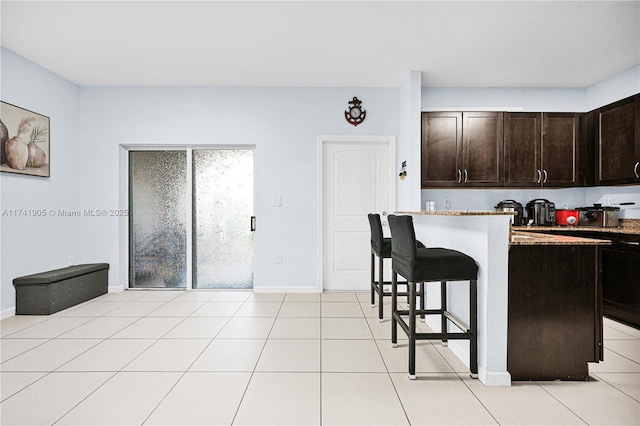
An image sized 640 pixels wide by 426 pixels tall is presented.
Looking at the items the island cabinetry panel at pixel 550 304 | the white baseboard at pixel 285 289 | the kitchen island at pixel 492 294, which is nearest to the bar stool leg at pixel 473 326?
the kitchen island at pixel 492 294

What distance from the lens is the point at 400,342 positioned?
2.79 m

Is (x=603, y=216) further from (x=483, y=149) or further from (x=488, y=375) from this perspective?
(x=488, y=375)

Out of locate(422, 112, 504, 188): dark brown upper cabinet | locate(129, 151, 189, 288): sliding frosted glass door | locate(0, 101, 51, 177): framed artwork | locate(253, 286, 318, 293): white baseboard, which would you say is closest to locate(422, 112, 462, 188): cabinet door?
locate(422, 112, 504, 188): dark brown upper cabinet

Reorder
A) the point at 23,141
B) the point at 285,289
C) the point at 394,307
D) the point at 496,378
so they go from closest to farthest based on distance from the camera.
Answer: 1. the point at 496,378
2. the point at 394,307
3. the point at 23,141
4. the point at 285,289

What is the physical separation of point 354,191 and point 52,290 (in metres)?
3.55

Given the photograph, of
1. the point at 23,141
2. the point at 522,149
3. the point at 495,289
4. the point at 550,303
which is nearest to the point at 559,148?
the point at 522,149

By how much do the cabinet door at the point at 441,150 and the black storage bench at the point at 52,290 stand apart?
4.21 m

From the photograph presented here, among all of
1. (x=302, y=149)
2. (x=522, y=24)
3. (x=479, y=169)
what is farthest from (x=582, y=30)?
(x=302, y=149)

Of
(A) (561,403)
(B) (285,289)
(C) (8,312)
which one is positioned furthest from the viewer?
(B) (285,289)

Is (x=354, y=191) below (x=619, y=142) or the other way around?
below

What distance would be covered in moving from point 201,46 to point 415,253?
9.38 ft

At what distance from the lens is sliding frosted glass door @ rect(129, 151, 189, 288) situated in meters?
4.54

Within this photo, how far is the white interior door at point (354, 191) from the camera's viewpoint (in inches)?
178

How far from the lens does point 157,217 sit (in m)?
4.55
